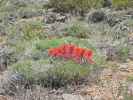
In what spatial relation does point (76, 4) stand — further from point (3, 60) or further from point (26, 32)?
point (3, 60)

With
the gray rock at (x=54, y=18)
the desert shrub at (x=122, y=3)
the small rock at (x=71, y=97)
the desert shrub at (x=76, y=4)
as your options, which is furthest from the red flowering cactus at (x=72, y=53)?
the desert shrub at (x=76, y=4)

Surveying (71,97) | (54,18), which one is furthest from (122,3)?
(71,97)

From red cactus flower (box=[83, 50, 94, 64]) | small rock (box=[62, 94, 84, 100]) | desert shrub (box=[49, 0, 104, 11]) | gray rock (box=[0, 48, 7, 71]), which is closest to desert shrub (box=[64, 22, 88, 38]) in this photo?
gray rock (box=[0, 48, 7, 71])

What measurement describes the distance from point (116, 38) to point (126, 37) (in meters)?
0.25

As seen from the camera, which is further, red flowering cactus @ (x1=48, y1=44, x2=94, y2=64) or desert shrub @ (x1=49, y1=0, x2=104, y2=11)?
desert shrub @ (x1=49, y1=0, x2=104, y2=11)

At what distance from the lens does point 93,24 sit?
1283 centimetres

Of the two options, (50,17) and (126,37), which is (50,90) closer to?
(126,37)

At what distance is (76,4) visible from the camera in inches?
623

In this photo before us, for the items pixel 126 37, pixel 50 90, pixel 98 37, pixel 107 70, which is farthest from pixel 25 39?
pixel 50 90

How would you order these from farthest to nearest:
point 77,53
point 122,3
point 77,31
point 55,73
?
point 122,3 < point 77,31 < point 77,53 < point 55,73

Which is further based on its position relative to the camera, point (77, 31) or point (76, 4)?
point (76, 4)

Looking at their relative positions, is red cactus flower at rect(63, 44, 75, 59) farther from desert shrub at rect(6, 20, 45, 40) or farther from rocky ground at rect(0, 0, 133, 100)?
desert shrub at rect(6, 20, 45, 40)

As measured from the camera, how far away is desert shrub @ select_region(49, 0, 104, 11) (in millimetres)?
15617

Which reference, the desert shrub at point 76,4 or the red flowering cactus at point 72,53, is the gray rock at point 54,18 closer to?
the desert shrub at point 76,4
